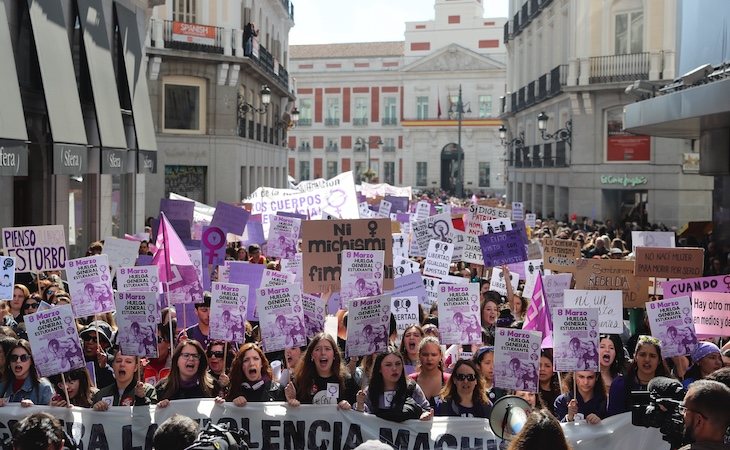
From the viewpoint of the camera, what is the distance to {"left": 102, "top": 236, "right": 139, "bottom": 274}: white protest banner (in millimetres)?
12328

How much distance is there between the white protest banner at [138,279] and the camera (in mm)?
9312

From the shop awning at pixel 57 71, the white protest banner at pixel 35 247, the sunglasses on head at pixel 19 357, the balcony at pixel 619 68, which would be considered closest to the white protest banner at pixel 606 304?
the sunglasses on head at pixel 19 357

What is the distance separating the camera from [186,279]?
10.6 m

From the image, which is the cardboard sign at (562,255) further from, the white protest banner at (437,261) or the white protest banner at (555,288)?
the white protest banner at (555,288)

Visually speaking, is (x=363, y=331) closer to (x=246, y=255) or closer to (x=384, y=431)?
(x=384, y=431)

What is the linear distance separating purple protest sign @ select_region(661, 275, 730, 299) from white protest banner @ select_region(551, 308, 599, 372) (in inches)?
102

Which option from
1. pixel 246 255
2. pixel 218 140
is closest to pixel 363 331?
pixel 246 255

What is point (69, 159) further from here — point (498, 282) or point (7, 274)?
point (498, 282)

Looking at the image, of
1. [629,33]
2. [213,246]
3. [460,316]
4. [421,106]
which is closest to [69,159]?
[213,246]

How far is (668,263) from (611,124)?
21.0 m

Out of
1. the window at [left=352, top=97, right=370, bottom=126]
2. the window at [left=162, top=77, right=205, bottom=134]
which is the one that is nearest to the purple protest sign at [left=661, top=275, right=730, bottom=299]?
the window at [left=162, top=77, right=205, bottom=134]

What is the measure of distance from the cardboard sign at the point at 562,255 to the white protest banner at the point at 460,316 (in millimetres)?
4515

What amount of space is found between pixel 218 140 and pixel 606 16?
12823 millimetres

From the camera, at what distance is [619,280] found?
1163cm
